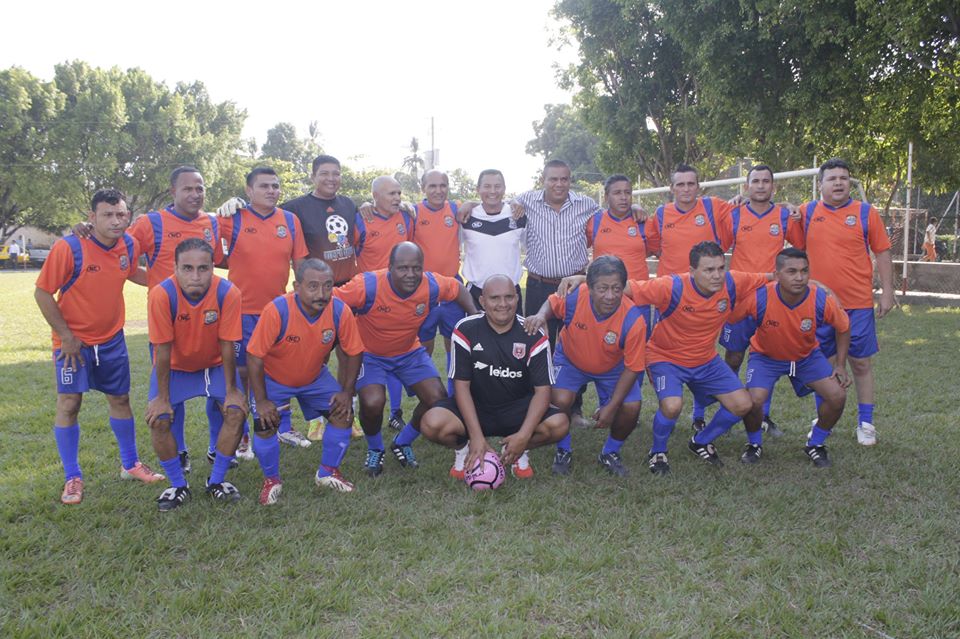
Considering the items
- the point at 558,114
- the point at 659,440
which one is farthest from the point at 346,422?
the point at 558,114

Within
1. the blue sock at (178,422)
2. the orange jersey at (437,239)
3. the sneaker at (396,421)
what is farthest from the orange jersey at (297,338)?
the orange jersey at (437,239)

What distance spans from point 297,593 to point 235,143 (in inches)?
1869

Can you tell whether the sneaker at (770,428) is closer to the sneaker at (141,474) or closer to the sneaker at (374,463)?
the sneaker at (374,463)

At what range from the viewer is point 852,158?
14.6m

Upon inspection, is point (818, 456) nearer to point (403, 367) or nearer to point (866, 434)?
→ point (866, 434)

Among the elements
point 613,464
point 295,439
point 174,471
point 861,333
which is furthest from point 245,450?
point 861,333

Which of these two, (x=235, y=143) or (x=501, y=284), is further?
(x=235, y=143)

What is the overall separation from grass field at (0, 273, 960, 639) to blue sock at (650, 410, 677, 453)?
0.19 metres

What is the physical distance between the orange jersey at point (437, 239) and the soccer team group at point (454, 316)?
0.02m

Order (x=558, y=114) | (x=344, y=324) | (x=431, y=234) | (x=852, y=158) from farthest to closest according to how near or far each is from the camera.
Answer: (x=558, y=114) < (x=852, y=158) < (x=431, y=234) < (x=344, y=324)

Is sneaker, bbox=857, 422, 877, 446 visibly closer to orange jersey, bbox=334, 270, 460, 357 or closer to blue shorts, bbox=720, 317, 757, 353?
blue shorts, bbox=720, 317, 757, 353

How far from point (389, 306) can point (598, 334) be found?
1.59 metres

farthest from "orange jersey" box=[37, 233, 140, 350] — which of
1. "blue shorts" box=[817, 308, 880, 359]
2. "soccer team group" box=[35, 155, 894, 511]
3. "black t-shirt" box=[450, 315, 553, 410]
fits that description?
"blue shorts" box=[817, 308, 880, 359]

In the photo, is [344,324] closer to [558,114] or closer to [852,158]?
[852,158]
